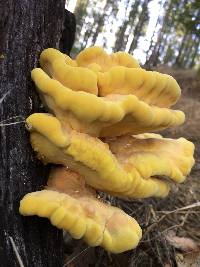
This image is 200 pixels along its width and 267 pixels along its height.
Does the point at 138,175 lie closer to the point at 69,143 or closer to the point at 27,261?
the point at 69,143

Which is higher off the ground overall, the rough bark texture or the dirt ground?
the rough bark texture

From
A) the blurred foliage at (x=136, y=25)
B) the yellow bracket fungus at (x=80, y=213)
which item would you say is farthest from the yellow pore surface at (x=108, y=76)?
the blurred foliage at (x=136, y=25)

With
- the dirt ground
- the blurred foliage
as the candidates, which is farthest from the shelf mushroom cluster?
the blurred foliage

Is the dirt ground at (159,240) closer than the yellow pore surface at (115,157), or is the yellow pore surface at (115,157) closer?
the yellow pore surface at (115,157)

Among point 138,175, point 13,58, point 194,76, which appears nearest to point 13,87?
point 13,58

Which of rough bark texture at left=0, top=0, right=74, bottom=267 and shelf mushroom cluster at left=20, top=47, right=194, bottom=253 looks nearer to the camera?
shelf mushroom cluster at left=20, top=47, right=194, bottom=253

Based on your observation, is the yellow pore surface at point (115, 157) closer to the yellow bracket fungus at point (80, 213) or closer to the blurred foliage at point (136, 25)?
the yellow bracket fungus at point (80, 213)

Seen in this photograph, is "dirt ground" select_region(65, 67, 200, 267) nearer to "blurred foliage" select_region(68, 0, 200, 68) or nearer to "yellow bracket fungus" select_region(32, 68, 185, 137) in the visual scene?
"yellow bracket fungus" select_region(32, 68, 185, 137)
